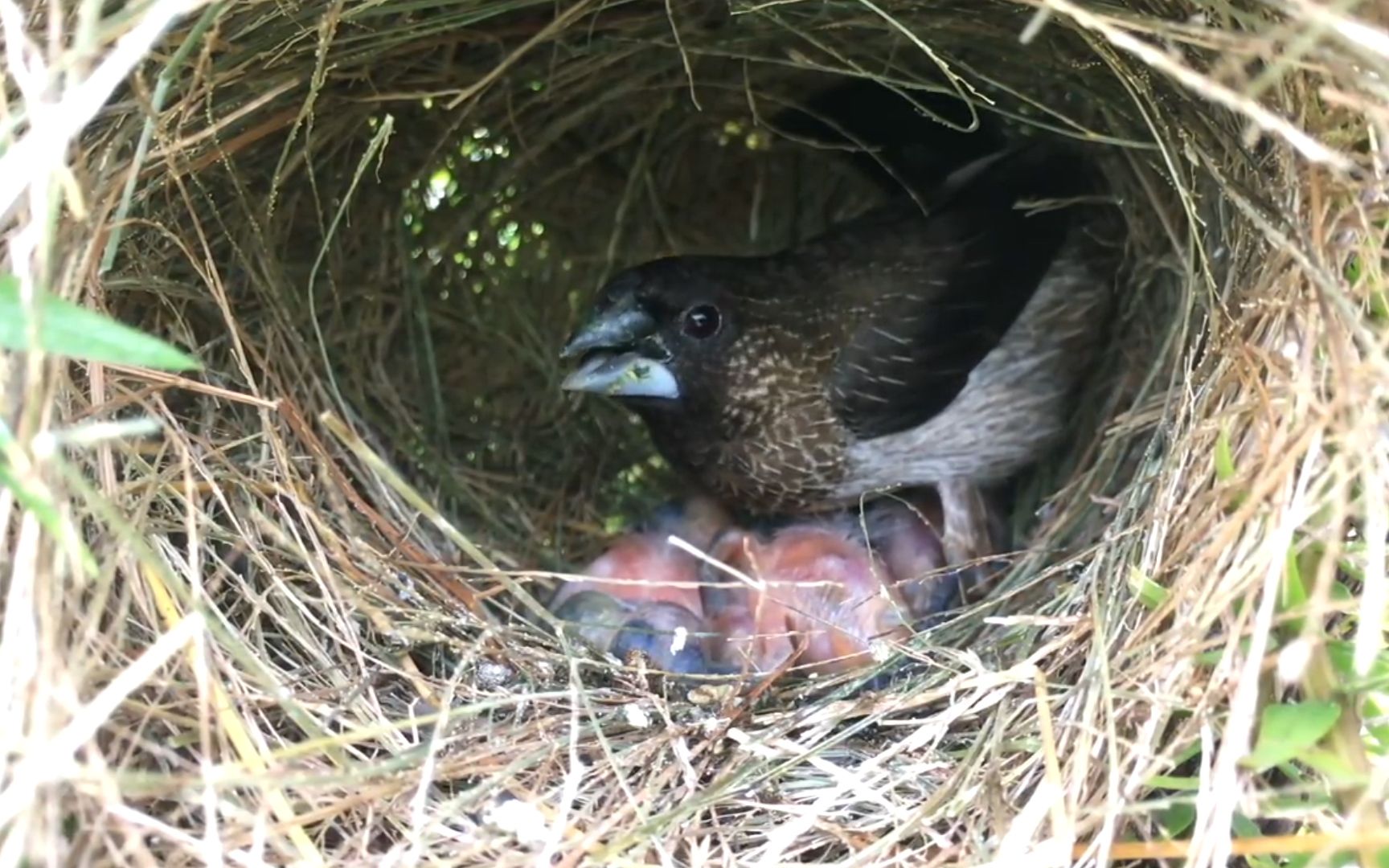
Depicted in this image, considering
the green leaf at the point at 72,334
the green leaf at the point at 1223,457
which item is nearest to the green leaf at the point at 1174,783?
the green leaf at the point at 1223,457

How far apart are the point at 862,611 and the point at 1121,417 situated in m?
0.47

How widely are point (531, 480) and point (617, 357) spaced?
468mm

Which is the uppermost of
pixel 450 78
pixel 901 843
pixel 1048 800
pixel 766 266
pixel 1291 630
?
pixel 450 78

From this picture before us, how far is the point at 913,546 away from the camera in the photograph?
2.16 m

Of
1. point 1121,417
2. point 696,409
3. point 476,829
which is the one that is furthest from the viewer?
point 696,409

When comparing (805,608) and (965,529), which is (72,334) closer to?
(805,608)

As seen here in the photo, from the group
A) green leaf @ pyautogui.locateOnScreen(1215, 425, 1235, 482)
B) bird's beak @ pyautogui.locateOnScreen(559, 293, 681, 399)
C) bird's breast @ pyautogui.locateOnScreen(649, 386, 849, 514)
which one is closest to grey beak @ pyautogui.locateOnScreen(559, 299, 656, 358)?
bird's beak @ pyautogui.locateOnScreen(559, 293, 681, 399)

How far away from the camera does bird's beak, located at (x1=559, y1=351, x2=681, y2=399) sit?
6.68 ft

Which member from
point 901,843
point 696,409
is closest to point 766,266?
point 696,409

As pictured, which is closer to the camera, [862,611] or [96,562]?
[96,562]

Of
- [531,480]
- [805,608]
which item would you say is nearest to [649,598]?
[805,608]

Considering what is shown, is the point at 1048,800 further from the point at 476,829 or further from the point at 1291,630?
the point at 476,829

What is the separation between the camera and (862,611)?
1932 mm

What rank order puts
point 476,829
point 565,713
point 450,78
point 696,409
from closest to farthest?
point 476,829
point 565,713
point 450,78
point 696,409
